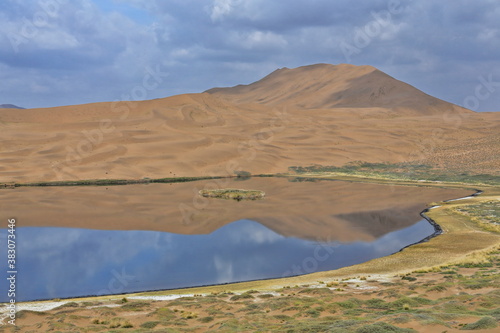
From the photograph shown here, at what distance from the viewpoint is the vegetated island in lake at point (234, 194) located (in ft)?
157

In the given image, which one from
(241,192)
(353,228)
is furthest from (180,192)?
(353,228)

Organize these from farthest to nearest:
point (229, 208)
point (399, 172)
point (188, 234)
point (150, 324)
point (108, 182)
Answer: point (399, 172) < point (108, 182) < point (229, 208) < point (188, 234) < point (150, 324)

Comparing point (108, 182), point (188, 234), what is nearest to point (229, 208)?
point (188, 234)

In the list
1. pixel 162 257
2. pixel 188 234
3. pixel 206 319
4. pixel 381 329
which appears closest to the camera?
pixel 381 329

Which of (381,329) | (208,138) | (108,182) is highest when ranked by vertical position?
(208,138)

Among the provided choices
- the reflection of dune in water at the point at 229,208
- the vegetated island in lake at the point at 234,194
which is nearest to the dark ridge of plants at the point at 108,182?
the reflection of dune in water at the point at 229,208

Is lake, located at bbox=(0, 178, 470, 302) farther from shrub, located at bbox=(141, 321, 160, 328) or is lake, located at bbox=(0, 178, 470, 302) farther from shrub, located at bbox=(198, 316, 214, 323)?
shrub, located at bbox=(198, 316, 214, 323)

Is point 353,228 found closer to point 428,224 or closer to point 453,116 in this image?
point 428,224

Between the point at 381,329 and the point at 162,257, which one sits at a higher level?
the point at 381,329

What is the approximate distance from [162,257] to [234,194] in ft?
73.8

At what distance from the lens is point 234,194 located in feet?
159

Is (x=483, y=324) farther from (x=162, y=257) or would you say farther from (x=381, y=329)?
(x=162, y=257)

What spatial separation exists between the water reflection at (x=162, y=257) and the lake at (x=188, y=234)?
5 cm

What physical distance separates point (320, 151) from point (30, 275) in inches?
2772
